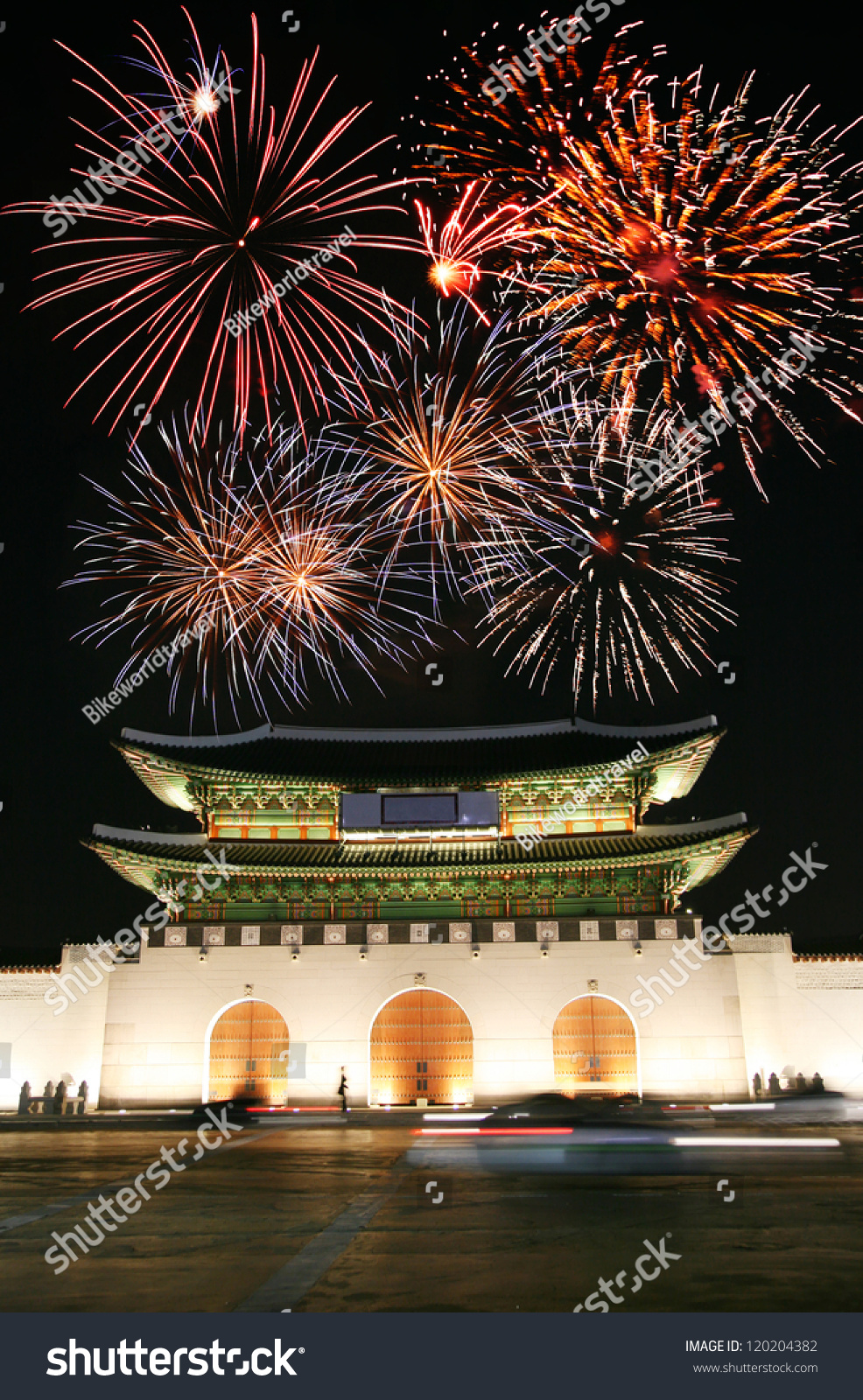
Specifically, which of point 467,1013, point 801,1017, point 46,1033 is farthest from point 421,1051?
point 46,1033

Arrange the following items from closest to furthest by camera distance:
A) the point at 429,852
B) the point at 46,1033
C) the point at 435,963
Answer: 1. the point at 435,963
2. the point at 46,1033
3. the point at 429,852

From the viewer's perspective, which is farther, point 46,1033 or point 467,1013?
point 46,1033

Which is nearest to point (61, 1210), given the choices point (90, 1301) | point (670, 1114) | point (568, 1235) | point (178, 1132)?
point (90, 1301)

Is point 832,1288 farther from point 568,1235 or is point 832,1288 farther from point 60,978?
point 60,978

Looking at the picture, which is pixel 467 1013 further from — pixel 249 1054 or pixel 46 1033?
pixel 46 1033

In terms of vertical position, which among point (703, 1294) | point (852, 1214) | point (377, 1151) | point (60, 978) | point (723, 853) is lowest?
point (703, 1294)

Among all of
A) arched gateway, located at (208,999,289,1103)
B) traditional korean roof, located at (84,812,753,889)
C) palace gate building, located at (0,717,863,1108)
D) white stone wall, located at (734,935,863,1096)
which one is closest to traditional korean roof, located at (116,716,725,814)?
palace gate building, located at (0,717,863,1108)

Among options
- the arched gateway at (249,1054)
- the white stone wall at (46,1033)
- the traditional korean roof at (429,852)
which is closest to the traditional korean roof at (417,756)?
the traditional korean roof at (429,852)
